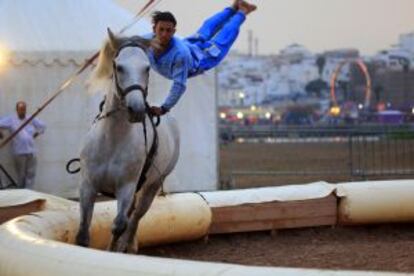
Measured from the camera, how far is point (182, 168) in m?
15.9

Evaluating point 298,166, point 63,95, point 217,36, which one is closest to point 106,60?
point 217,36

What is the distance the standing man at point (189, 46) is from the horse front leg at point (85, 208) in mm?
867

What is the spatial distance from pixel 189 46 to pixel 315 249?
2.60 m

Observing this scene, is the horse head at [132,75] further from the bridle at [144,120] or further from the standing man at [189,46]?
the standing man at [189,46]

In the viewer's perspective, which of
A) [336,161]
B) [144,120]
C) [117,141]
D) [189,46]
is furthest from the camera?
[336,161]

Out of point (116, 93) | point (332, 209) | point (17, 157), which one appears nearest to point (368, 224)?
point (332, 209)

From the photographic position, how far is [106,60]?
24.6ft

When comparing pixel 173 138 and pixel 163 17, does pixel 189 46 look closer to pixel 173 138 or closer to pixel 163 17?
pixel 163 17

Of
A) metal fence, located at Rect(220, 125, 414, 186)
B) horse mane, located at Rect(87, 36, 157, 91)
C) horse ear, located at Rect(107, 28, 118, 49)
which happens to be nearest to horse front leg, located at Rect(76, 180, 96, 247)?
horse mane, located at Rect(87, 36, 157, 91)

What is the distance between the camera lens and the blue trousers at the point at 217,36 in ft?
28.4

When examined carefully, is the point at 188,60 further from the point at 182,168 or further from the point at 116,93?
the point at 182,168

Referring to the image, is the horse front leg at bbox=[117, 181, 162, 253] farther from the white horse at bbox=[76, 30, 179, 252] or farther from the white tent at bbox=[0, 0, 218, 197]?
the white tent at bbox=[0, 0, 218, 197]

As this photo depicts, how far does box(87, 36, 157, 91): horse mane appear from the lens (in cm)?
717

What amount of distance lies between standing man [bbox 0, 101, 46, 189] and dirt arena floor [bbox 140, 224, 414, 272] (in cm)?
532
